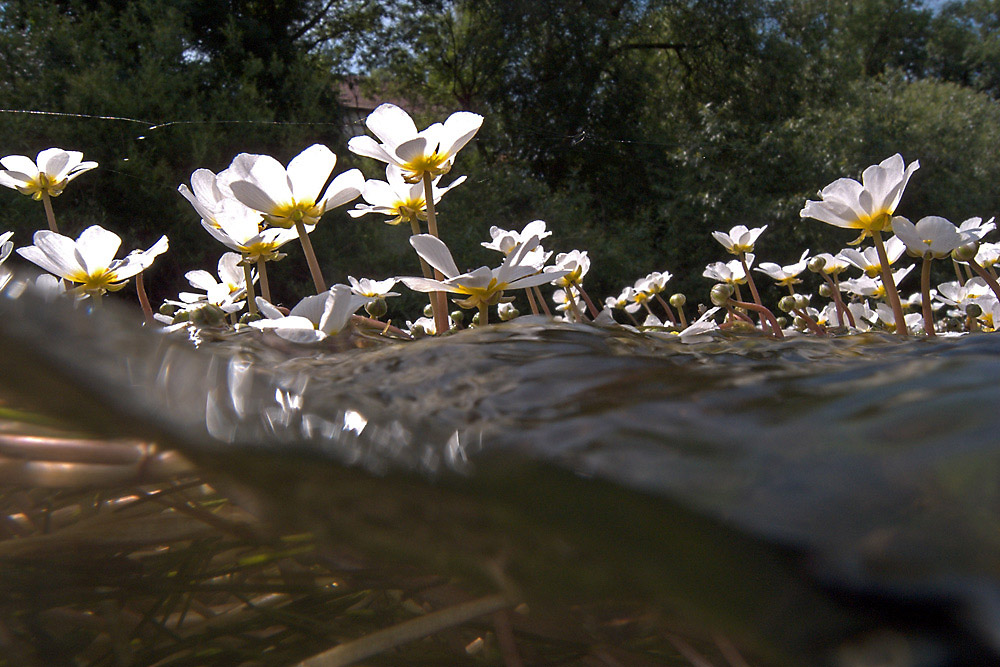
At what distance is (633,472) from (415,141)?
34 centimetres

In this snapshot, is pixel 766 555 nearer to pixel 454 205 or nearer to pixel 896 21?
pixel 454 205

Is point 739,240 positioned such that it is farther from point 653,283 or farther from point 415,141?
point 415,141

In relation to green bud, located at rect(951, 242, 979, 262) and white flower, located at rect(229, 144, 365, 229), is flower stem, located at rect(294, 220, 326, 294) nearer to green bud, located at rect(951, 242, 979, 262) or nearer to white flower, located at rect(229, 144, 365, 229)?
white flower, located at rect(229, 144, 365, 229)

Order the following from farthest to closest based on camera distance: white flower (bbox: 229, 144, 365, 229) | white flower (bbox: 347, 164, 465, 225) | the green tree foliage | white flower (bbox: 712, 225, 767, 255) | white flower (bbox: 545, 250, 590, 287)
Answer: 1. the green tree foliage
2. white flower (bbox: 712, 225, 767, 255)
3. white flower (bbox: 545, 250, 590, 287)
4. white flower (bbox: 347, 164, 465, 225)
5. white flower (bbox: 229, 144, 365, 229)

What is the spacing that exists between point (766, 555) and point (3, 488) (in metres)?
0.12

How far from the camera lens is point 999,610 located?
6cm

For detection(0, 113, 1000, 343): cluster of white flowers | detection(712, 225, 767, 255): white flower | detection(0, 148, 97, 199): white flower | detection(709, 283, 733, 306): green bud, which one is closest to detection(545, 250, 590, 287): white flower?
detection(0, 113, 1000, 343): cluster of white flowers

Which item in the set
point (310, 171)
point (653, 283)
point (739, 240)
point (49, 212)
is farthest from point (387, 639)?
point (653, 283)

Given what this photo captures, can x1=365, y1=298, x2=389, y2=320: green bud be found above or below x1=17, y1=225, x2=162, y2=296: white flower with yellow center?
below

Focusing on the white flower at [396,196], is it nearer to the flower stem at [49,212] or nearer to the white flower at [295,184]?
the white flower at [295,184]

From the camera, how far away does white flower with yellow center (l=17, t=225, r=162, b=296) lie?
0.42 m

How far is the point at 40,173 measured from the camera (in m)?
0.57

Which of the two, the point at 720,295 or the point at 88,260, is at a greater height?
the point at 88,260

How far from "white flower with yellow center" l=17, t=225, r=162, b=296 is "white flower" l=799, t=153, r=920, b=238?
487 millimetres
